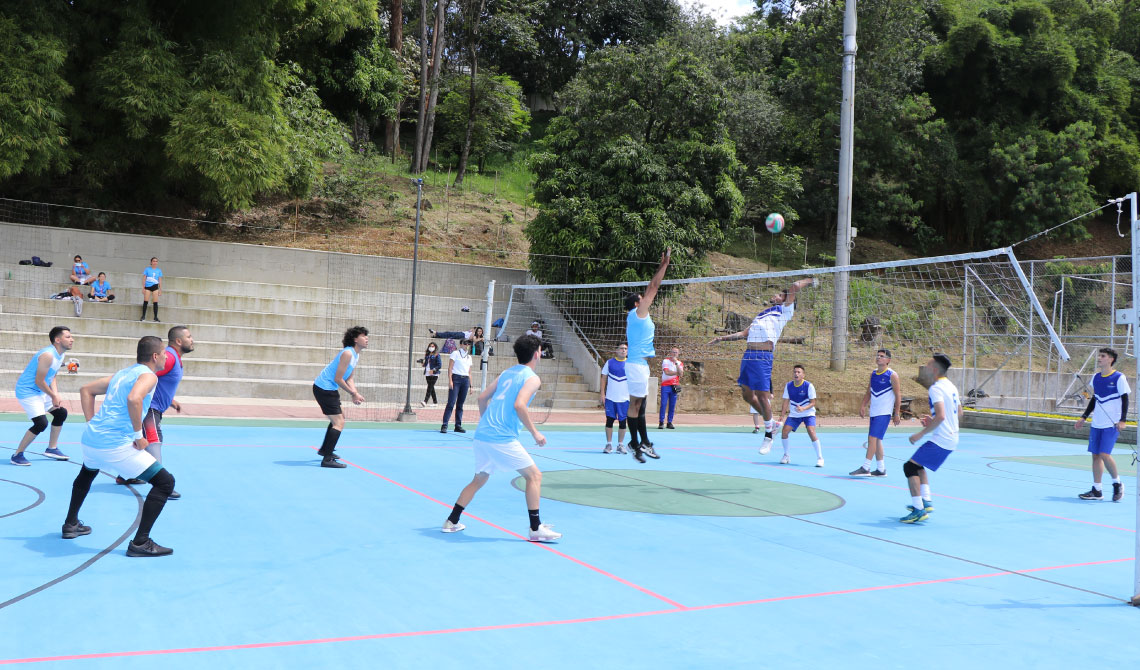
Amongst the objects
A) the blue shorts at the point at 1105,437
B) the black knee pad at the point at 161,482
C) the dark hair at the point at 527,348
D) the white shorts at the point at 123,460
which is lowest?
the black knee pad at the point at 161,482

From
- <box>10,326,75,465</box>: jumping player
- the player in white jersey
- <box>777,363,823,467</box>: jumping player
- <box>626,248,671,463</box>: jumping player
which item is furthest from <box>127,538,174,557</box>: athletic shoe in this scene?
<box>777,363,823,467</box>: jumping player

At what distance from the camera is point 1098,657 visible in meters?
4.39

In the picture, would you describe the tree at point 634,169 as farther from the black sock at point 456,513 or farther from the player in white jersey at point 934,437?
the black sock at point 456,513

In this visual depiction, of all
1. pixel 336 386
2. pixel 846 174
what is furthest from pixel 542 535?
pixel 846 174

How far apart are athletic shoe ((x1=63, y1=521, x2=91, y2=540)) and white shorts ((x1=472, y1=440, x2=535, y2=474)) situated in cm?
293

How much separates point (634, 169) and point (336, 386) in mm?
14298

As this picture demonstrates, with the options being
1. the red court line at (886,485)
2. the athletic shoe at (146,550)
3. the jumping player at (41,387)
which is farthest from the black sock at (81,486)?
the red court line at (886,485)

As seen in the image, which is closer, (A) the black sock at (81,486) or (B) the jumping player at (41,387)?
(A) the black sock at (81,486)

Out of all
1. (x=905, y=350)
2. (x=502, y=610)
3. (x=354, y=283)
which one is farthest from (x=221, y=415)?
(x=905, y=350)

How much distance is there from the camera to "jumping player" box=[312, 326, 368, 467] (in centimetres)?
988

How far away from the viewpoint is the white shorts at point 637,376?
416 inches

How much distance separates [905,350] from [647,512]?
69.1 ft

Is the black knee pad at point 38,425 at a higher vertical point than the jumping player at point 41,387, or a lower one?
lower

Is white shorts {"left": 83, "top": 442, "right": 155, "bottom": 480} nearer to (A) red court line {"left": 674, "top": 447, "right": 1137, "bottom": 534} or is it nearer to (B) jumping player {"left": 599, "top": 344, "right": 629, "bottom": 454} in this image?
(B) jumping player {"left": 599, "top": 344, "right": 629, "bottom": 454}
